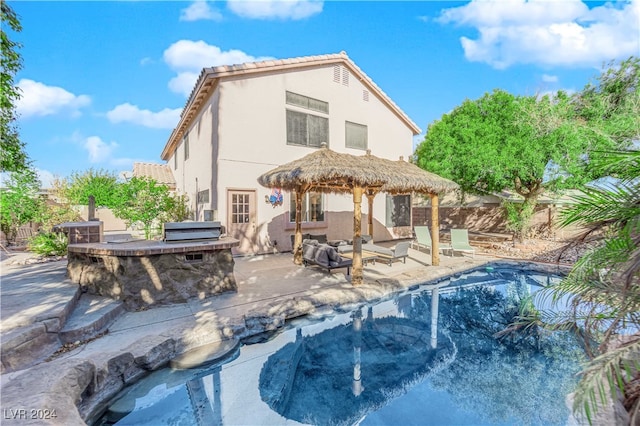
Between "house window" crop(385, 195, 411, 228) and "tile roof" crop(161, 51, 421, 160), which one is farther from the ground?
"tile roof" crop(161, 51, 421, 160)

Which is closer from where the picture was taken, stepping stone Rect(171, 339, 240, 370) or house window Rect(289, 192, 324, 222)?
stepping stone Rect(171, 339, 240, 370)

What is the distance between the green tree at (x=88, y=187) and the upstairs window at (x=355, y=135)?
13548mm

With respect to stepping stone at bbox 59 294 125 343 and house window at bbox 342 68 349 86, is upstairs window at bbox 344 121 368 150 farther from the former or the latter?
stepping stone at bbox 59 294 125 343

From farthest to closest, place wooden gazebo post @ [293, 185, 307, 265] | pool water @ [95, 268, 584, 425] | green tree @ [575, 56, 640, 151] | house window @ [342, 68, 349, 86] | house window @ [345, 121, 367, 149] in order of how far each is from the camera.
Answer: house window @ [345, 121, 367, 149]
house window @ [342, 68, 349, 86]
green tree @ [575, 56, 640, 151]
wooden gazebo post @ [293, 185, 307, 265]
pool water @ [95, 268, 584, 425]

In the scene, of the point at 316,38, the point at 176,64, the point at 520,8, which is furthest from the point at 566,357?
the point at 176,64

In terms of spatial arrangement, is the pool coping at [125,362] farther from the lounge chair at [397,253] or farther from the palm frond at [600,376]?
the palm frond at [600,376]

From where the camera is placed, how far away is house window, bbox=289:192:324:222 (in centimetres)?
1337

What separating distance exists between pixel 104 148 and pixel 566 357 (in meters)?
112

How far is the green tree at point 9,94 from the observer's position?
7480 mm

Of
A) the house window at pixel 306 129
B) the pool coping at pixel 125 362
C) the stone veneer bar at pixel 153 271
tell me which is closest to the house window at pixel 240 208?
the house window at pixel 306 129

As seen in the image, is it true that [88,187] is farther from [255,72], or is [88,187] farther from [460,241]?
[460,241]

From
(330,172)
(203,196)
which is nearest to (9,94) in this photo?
(203,196)
